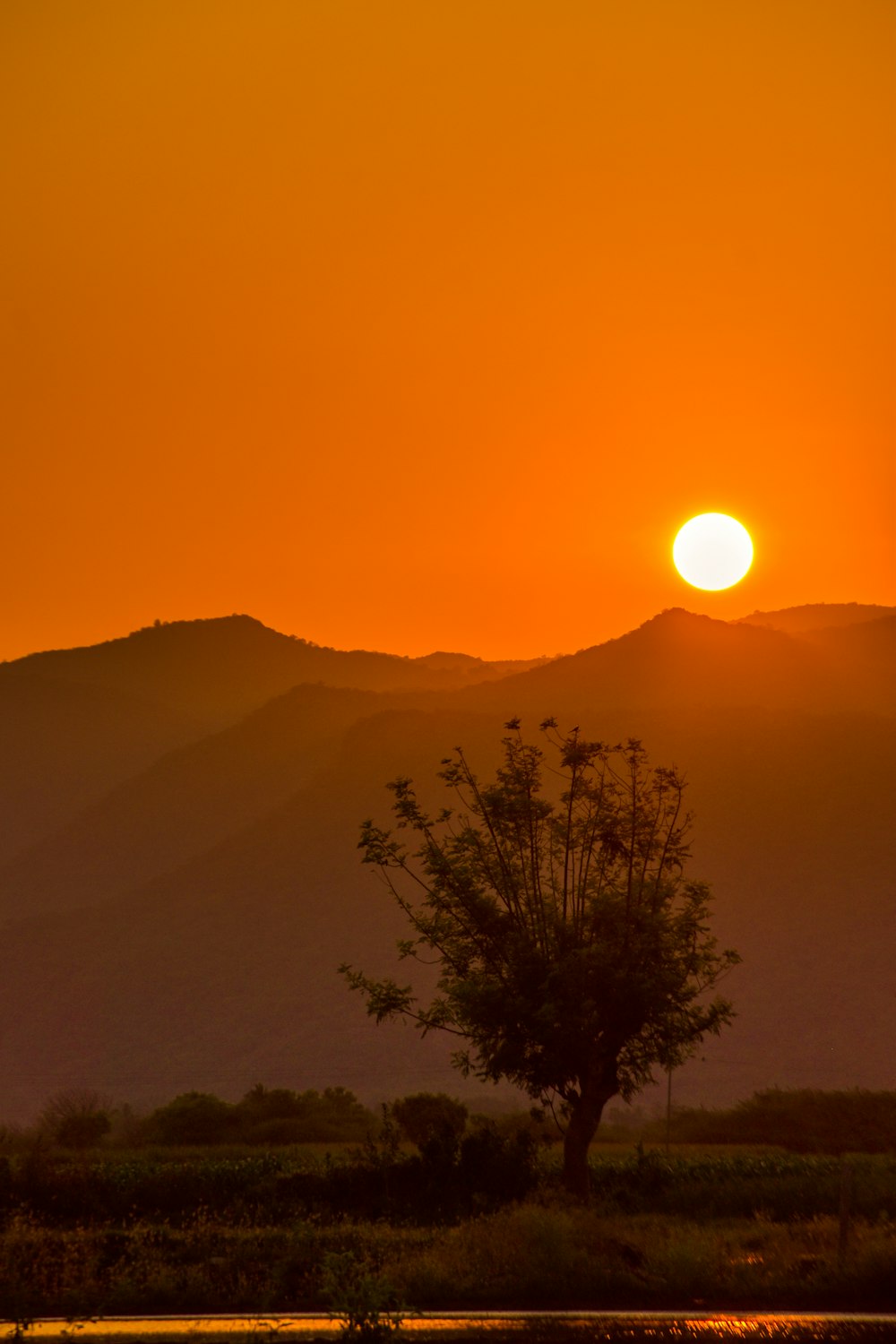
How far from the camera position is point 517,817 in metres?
28.5

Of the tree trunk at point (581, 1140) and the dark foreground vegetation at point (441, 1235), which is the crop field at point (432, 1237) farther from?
the tree trunk at point (581, 1140)

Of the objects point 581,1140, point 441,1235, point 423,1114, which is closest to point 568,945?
point 581,1140

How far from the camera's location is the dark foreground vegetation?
18.0m

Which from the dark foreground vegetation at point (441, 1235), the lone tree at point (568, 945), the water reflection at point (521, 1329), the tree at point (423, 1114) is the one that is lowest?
the tree at point (423, 1114)

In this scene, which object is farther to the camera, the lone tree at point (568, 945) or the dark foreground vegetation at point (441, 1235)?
the lone tree at point (568, 945)

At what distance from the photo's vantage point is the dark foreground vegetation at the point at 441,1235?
18031mm

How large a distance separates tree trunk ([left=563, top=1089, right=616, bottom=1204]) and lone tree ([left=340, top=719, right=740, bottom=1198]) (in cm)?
3

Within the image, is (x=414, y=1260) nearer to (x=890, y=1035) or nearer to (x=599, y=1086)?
(x=599, y=1086)

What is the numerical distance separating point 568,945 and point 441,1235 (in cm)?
674

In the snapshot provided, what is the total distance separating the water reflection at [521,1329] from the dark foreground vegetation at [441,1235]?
0.74 meters

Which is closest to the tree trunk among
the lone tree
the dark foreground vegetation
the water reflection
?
the lone tree

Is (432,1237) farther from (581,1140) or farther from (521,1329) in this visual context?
(521,1329)

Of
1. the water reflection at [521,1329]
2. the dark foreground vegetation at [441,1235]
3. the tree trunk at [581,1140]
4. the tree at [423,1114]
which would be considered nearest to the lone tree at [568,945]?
the tree trunk at [581,1140]

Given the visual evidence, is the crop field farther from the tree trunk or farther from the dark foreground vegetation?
the tree trunk
